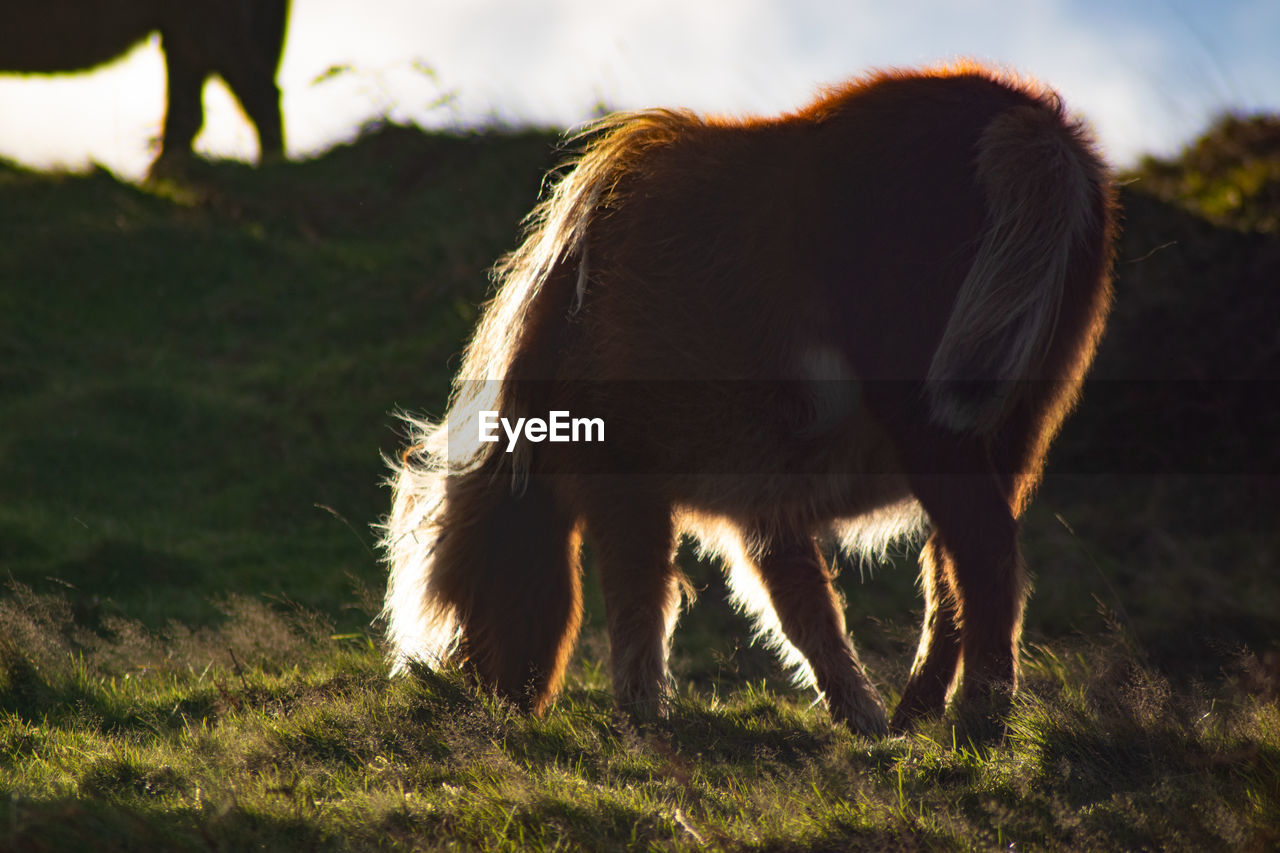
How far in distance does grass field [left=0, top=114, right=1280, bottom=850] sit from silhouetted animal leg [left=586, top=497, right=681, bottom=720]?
0.17m

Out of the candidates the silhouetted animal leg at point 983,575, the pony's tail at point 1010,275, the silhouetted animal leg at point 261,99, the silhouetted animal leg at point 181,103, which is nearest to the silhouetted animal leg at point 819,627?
the silhouetted animal leg at point 983,575

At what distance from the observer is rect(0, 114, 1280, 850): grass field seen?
2.55 meters

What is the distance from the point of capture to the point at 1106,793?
8.55 feet

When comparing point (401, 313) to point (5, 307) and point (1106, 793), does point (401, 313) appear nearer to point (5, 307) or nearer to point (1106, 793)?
point (5, 307)

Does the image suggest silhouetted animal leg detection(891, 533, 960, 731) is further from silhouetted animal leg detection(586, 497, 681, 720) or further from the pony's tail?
silhouetted animal leg detection(586, 497, 681, 720)

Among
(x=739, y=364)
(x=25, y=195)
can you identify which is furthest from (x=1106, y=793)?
(x=25, y=195)

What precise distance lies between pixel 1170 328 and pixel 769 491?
16.5 feet

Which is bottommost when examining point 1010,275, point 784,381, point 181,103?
point 784,381

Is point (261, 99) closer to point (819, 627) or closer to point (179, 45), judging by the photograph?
point (179, 45)

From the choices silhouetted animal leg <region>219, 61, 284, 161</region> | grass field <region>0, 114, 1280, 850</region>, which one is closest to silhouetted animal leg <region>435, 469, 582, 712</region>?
grass field <region>0, 114, 1280, 850</region>

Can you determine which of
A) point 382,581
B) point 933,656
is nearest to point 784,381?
point 933,656

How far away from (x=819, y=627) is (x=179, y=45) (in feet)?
34.1

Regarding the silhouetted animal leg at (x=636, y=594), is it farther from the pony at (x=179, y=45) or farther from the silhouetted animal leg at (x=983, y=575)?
the pony at (x=179, y=45)

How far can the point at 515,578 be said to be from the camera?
370cm
